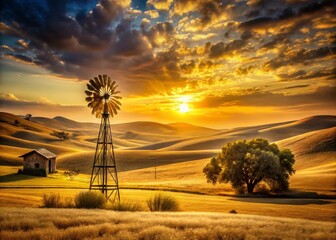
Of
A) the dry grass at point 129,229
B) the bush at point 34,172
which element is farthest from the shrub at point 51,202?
the bush at point 34,172

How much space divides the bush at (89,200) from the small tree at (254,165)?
35572 mm

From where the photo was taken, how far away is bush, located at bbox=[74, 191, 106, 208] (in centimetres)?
2402

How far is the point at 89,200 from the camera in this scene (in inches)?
949

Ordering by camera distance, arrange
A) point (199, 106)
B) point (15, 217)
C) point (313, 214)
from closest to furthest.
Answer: point (15, 217) → point (313, 214) → point (199, 106)

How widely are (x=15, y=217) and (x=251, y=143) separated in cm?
5241

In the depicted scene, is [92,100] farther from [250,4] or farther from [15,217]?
[15,217]

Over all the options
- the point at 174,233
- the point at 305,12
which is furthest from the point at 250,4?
the point at 174,233

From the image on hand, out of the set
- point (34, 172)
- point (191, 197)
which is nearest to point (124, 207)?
point (191, 197)

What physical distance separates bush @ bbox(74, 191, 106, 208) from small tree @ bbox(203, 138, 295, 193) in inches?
1400

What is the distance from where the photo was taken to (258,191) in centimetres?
5788

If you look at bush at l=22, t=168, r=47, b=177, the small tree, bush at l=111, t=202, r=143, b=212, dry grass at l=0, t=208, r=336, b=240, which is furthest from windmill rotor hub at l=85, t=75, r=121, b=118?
bush at l=22, t=168, r=47, b=177

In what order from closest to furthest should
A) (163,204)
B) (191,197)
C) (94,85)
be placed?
(163,204)
(94,85)
(191,197)

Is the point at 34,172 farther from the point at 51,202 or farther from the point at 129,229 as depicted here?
the point at 129,229

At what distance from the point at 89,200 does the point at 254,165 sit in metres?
37.3
